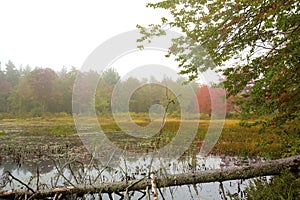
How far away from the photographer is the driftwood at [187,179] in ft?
11.5

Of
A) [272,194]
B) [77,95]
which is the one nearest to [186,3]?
[272,194]

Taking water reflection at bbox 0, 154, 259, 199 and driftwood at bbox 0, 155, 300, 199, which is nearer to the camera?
driftwood at bbox 0, 155, 300, 199

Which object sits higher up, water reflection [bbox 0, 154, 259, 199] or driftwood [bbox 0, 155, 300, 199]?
driftwood [bbox 0, 155, 300, 199]

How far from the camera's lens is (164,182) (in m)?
3.47

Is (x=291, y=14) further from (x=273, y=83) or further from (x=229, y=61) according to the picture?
(x=229, y=61)

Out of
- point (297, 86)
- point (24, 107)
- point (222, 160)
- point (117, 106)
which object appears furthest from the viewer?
point (24, 107)

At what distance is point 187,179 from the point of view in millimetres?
3805

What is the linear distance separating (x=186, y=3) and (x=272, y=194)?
363cm

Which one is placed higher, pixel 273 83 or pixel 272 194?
pixel 273 83

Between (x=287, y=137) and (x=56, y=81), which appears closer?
(x=287, y=137)

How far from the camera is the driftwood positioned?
138 inches

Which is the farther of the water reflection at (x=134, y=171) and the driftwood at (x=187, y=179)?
the water reflection at (x=134, y=171)

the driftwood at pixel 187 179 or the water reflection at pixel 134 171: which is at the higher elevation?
the driftwood at pixel 187 179

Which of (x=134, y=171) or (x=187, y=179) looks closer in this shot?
(x=187, y=179)
